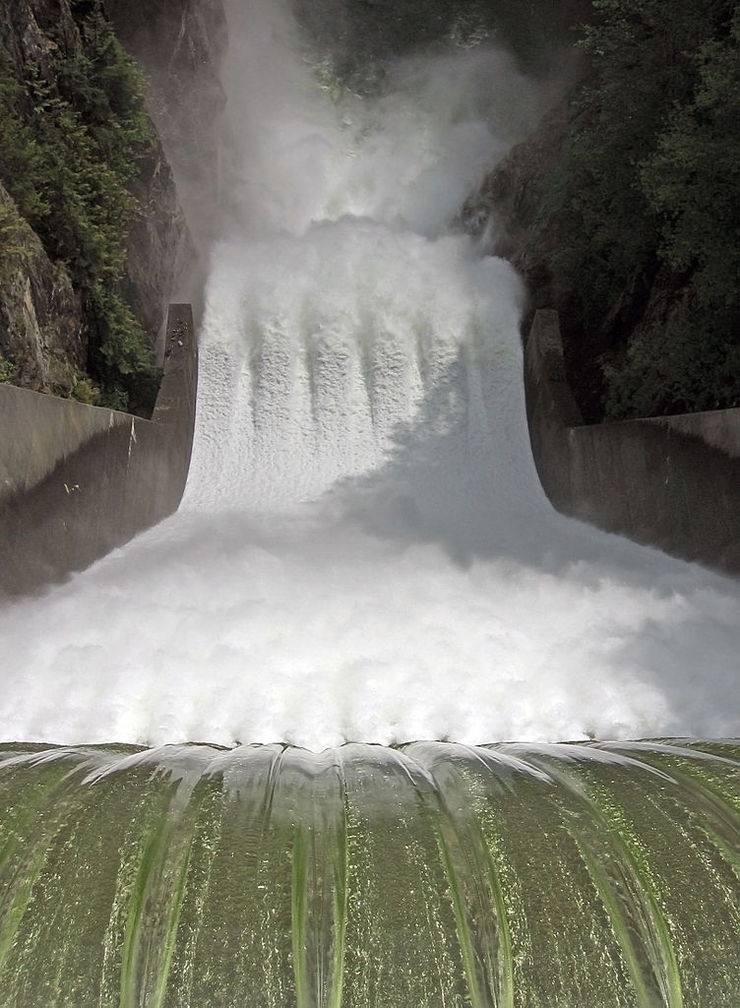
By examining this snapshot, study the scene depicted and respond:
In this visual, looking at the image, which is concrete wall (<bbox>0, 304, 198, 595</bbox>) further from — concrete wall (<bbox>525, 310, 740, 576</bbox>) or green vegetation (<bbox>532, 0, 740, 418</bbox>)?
green vegetation (<bbox>532, 0, 740, 418</bbox>)

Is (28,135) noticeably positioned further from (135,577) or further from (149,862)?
(149,862)

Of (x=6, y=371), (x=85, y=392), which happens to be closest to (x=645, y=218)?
(x=85, y=392)

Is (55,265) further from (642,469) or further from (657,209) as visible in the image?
(642,469)

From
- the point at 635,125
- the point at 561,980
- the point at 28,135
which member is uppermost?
the point at 635,125

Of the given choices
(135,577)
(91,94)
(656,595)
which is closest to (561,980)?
(656,595)

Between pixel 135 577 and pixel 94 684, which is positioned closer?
pixel 94 684

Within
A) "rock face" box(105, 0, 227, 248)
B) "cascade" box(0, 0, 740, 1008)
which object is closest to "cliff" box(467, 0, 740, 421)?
"cascade" box(0, 0, 740, 1008)

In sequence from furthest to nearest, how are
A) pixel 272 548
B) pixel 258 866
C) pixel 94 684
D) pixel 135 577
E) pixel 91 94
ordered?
pixel 91 94 < pixel 272 548 < pixel 135 577 < pixel 94 684 < pixel 258 866
